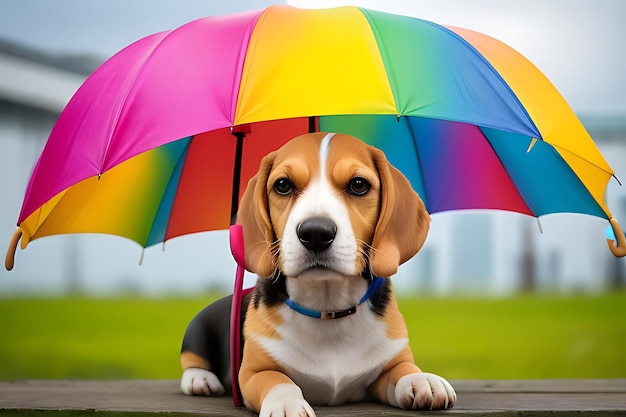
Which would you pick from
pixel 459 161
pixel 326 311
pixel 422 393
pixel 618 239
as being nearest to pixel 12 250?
pixel 326 311

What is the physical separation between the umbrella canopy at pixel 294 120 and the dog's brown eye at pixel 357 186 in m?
0.27

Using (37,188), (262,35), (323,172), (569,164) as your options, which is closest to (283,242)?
(323,172)

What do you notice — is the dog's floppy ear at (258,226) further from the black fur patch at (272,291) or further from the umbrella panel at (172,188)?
the umbrella panel at (172,188)

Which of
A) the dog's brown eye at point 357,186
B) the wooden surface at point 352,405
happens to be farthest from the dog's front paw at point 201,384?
the dog's brown eye at point 357,186

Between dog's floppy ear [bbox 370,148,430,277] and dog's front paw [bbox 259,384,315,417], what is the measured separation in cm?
47

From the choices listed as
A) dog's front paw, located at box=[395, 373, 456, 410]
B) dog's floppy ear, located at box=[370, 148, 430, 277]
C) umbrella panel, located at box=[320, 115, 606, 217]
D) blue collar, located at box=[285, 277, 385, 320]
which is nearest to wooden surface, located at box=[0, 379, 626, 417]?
dog's front paw, located at box=[395, 373, 456, 410]

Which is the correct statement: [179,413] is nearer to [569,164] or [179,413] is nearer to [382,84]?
[382,84]

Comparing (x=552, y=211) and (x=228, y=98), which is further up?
(x=228, y=98)

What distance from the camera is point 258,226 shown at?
2756 millimetres

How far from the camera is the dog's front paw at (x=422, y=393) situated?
8.57 ft

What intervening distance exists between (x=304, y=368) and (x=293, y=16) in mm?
1195

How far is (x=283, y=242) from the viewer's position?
252 cm

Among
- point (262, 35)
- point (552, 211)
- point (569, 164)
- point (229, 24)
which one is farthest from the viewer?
point (552, 211)

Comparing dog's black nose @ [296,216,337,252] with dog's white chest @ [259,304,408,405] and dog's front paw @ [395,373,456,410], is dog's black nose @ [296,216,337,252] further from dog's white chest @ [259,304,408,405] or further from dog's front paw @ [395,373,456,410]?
dog's front paw @ [395,373,456,410]
